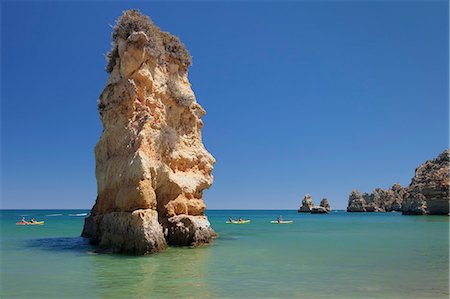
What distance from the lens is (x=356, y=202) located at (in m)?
124

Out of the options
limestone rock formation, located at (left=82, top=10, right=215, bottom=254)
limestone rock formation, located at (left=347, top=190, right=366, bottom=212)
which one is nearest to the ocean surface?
limestone rock formation, located at (left=82, top=10, right=215, bottom=254)

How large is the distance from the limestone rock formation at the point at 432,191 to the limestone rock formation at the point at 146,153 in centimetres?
6070

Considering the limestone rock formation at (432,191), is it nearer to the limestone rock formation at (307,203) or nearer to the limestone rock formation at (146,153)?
the limestone rock formation at (307,203)

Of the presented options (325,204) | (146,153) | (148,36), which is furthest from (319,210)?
(146,153)

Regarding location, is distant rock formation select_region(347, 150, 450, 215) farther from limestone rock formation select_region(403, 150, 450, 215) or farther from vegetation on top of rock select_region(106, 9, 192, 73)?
vegetation on top of rock select_region(106, 9, 192, 73)

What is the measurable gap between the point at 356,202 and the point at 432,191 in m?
54.1

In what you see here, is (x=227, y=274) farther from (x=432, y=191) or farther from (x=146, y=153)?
(x=432, y=191)

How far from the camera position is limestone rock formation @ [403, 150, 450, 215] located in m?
69.8

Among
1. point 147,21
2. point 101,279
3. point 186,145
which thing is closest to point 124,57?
point 147,21

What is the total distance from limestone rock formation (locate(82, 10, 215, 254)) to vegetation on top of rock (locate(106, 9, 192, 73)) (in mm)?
55

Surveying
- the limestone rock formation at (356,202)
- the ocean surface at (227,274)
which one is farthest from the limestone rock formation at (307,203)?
the ocean surface at (227,274)

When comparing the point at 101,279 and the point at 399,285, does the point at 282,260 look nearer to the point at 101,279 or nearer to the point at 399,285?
the point at 399,285

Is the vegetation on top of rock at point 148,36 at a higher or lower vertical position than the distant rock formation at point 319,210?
higher

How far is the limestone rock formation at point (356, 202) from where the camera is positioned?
405 feet
